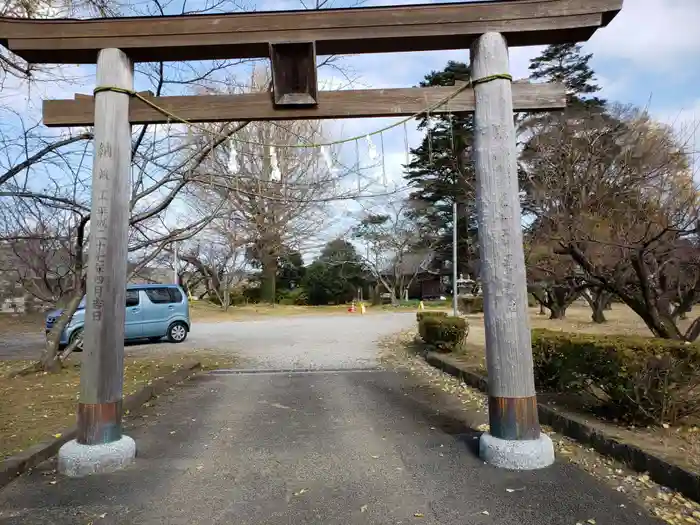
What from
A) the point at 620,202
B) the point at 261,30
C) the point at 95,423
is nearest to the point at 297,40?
the point at 261,30

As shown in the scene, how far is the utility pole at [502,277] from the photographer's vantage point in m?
4.56

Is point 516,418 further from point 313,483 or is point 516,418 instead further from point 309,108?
point 309,108

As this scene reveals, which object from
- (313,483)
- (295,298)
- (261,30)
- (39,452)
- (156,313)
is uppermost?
(261,30)

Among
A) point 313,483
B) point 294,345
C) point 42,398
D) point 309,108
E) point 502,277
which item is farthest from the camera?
point 294,345

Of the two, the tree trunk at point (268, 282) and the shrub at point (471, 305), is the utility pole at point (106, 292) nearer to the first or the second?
the shrub at point (471, 305)

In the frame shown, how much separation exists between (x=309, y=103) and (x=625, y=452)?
4123mm

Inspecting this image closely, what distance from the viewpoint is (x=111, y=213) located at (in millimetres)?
4844

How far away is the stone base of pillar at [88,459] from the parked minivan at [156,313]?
11843 mm

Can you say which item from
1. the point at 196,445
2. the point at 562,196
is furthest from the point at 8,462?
the point at 562,196

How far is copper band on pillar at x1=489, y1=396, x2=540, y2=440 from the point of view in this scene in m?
4.55

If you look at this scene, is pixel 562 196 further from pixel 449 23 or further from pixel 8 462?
pixel 8 462

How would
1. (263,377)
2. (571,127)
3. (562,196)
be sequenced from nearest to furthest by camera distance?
(263,377) → (562,196) → (571,127)

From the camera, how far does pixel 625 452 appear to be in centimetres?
450

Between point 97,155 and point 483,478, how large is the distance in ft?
14.3
